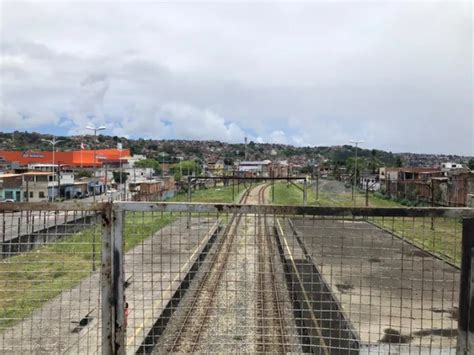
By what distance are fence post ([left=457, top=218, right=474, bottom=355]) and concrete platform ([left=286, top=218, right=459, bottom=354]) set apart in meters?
0.25

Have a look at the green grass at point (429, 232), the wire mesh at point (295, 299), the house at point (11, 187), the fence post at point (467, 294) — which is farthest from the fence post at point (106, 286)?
the house at point (11, 187)

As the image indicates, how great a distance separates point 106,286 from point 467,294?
231 cm

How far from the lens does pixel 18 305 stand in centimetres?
1055

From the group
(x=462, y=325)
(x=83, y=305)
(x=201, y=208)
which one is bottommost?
(x=83, y=305)

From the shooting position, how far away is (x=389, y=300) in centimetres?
960

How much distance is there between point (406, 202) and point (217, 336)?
3202 centimetres

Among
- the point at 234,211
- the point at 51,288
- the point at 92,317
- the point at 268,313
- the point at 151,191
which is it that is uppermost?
the point at 234,211

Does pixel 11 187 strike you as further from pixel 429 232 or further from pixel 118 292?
pixel 118 292

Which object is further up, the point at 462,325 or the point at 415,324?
the point at 462,325

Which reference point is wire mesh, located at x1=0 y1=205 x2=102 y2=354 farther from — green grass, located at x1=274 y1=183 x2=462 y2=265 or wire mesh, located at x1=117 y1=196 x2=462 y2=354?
green grass, located at x1=274 y1=183 x2=462 y2=265

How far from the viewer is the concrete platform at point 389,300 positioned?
3.61 metres

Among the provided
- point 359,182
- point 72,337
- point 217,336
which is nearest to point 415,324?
point 217,336

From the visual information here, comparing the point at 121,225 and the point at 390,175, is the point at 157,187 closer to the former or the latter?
the point at 121,225

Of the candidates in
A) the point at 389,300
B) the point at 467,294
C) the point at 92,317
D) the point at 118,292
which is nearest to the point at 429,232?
the point at 389,300
